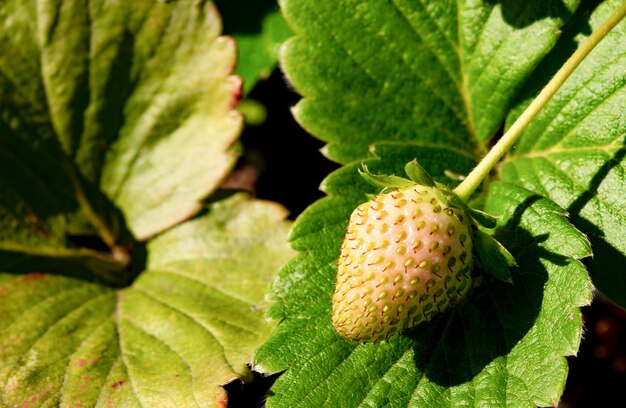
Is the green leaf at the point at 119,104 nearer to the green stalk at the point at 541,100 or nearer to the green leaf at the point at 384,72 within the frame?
the green leaf at the point at 384,72

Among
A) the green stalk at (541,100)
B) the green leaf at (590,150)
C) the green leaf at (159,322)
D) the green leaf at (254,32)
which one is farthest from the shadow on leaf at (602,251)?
the green leaf at (254,32)

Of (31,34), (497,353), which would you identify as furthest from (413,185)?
(31,34)

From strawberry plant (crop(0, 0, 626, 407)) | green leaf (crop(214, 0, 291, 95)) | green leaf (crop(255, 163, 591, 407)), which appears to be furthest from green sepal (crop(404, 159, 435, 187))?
green leaf (crop(214, 0, 291, 95))

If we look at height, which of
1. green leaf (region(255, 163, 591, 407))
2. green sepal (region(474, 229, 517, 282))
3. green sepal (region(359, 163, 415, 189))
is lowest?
green leaf (region(255, 163, 591, 407))

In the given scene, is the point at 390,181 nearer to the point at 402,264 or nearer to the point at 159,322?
the point at 402,264

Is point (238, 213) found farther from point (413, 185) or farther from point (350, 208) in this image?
point (413, 185)

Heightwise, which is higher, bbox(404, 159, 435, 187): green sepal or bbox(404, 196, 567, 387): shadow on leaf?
bbox(404, 159, 435, 187): green sepal

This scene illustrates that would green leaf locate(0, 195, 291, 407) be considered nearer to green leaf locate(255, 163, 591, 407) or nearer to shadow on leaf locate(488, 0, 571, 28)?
green leaf locate(255, 163, 591, 407)
